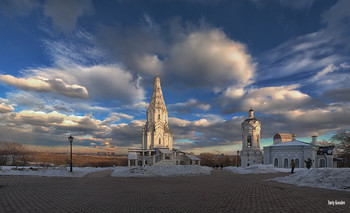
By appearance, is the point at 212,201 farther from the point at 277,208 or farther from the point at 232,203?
the point at 277,208

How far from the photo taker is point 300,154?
42875mm

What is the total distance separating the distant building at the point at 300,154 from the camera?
41969 mm

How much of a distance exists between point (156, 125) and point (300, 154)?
35.5 m

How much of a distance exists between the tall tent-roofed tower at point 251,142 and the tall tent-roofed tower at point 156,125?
69.8ft

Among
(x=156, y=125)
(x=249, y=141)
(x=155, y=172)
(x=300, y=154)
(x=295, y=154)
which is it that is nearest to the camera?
(x=155, y=172)

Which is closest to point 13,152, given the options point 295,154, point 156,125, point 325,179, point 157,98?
point 156,125

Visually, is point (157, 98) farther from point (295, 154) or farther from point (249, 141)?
point (295, 154)

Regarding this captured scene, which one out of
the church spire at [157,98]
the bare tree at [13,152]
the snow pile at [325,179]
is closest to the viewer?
the snow pile at [325,179]

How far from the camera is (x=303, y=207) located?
7445 millimetres

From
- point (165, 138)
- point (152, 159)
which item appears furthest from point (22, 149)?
point (165, 138)

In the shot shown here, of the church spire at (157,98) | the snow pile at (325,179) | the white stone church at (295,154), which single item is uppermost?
the church spire at (157,98)

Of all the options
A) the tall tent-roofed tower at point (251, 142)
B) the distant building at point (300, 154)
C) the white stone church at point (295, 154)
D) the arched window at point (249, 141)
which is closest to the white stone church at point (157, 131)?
the tall tent-roofed tower at point (251, 142)

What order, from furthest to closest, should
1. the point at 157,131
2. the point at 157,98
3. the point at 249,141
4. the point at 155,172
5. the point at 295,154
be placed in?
the point at 157,98, the point at 157,131, the point at 249,141, the point at 295,154, the point at 155,172

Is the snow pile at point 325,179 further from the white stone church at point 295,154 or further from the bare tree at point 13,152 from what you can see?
the bare tree at point 13,152
